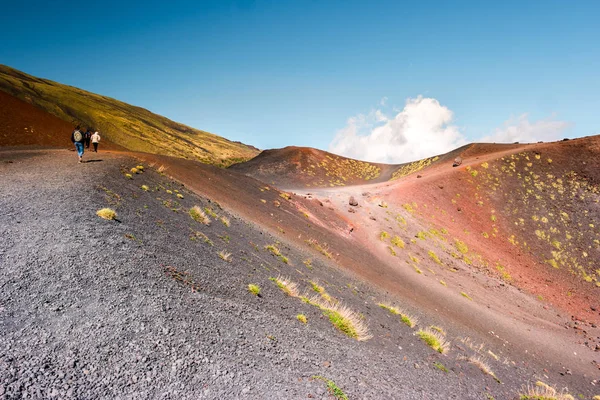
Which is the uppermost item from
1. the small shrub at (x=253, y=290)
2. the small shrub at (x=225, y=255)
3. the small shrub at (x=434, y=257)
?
the small shrub at (x=434, y=257)

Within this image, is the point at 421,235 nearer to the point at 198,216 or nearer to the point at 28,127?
the point at 198,216

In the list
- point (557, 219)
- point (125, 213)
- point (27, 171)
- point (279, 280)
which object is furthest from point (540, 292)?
point (27, 171)

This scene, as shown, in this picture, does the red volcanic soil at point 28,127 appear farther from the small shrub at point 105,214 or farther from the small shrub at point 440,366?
the small shrub at point 440,366

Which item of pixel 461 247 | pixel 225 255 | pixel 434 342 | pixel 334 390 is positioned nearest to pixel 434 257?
pixel 461 247

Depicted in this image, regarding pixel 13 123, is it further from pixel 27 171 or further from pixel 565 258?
pixel 565 258

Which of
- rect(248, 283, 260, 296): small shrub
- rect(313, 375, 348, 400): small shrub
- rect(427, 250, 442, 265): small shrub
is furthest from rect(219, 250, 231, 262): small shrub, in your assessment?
rect(427, 250, 442, 265): small shrub

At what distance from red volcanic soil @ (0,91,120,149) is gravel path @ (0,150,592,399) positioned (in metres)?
20.4

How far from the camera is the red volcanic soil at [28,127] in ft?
88.3

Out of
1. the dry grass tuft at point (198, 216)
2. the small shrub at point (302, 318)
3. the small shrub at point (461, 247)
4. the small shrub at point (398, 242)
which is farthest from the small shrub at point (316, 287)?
the small shrub at point (461, 247)

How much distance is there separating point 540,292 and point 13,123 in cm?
5568

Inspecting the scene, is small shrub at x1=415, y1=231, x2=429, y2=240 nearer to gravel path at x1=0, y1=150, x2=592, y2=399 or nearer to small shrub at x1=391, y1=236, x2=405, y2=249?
small shrub at x1=391, y1=236, x2=405, y2=249

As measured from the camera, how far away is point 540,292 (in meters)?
29.0

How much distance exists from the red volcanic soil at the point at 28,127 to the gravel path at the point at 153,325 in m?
20.4

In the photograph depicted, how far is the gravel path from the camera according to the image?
4.27 meters
